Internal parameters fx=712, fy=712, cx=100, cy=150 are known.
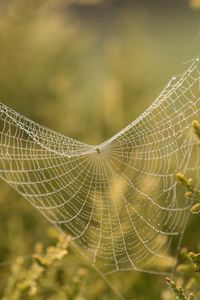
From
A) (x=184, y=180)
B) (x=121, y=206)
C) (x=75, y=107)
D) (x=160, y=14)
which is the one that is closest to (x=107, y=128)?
(x=75, y=107)

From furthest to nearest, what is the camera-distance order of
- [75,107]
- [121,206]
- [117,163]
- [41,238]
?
[75,107]
[41,238]
[117,163]
[121,206]

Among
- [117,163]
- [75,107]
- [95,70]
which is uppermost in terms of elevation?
[95,70]

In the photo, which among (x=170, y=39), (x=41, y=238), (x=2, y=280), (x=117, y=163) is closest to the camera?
(x=117, y=163)

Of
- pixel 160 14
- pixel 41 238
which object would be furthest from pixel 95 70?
pixel 41 238

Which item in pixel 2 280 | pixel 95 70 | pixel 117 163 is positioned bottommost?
pixel 2 280

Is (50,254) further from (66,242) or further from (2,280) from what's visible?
(2,280)

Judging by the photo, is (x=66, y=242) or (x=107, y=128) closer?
(x=66, y=242)

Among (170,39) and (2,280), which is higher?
(170,39)

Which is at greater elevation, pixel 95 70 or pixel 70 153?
pixel 95 70

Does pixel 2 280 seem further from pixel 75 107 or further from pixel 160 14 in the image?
pixel 160 14
